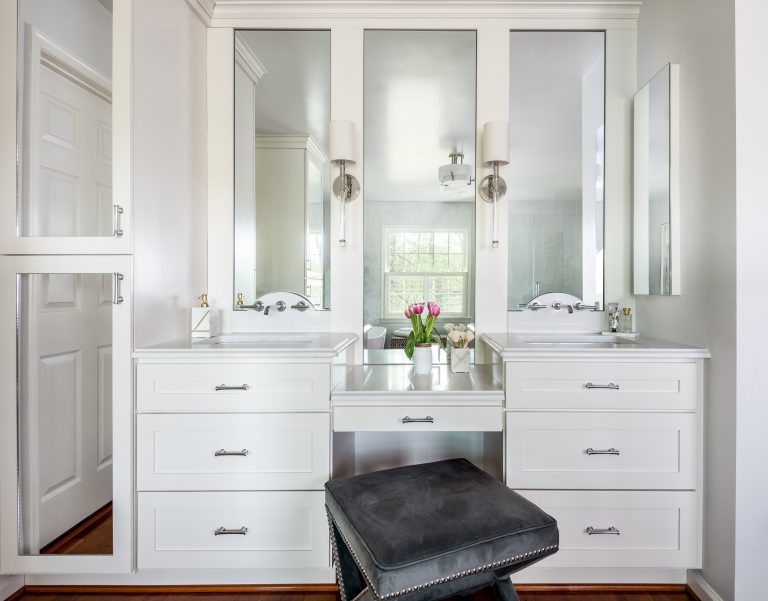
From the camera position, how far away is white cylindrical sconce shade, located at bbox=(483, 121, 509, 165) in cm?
196

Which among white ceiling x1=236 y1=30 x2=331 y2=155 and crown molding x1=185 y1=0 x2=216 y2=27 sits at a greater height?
crown molding x1=185 y1=0 x2=216 y2=27

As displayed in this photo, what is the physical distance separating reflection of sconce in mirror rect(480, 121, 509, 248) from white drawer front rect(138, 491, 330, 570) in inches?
58.3

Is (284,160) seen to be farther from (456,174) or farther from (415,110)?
(456,174)

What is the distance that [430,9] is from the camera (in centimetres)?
207

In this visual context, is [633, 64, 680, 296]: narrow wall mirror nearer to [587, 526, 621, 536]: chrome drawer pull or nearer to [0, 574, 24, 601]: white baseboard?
[587, 526, 621, 536]: chrome drawer pull

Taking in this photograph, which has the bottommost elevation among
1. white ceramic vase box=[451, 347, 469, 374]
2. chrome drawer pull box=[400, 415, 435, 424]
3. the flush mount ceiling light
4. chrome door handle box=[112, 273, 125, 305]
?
chrome drawer pull box=[400, 415, 435, 424]

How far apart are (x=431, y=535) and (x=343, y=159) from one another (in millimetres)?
1594

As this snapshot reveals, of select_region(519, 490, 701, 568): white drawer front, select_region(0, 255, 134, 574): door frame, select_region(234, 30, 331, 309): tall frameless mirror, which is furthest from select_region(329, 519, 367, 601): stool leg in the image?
select_region(234, 30, 331, 309): tall frameless mirror

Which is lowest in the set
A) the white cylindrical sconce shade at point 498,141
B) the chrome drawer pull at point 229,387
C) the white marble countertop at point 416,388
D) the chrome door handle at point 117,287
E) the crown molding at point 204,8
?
the white marble countertop at point 416,388

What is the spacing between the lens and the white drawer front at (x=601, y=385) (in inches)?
60.6

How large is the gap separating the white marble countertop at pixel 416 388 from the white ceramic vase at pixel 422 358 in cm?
3

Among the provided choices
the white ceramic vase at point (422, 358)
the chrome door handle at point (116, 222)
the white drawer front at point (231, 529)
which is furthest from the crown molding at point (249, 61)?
the white drawer front at point (231, 529)

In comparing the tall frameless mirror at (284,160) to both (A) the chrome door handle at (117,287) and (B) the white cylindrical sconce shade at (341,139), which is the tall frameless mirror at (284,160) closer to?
(B) the white cylindrical sconce shade at (341,139)

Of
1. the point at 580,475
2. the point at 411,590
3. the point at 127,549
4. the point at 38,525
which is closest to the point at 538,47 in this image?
the point at 580,475
